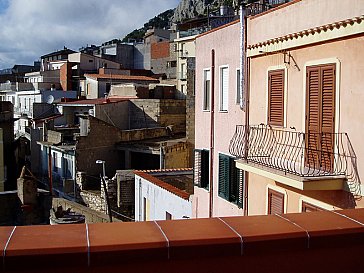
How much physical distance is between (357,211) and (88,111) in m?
35.4

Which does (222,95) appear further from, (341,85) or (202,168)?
(341,85)

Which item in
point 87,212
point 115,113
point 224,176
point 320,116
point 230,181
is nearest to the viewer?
point 320,116

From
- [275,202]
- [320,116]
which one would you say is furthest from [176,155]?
[320,116]

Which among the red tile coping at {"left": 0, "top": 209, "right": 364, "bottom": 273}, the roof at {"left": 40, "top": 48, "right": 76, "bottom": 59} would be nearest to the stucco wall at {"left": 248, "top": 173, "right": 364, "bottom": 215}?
the red tile coping at {"left": 0, "top": 209, "right": 364, "bottom": 273}

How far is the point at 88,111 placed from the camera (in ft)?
125

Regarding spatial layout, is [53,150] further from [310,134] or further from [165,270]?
[165,270]

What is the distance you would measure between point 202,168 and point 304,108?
5.86m

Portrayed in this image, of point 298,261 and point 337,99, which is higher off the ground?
point 337,99

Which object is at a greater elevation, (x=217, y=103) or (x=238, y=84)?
(x=238, y=84)

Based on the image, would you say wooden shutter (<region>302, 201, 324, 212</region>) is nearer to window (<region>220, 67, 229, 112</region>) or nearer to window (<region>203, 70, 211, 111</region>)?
window (<region>220, 67, 229, 112</region>)

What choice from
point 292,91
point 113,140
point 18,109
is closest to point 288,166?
point 292,91

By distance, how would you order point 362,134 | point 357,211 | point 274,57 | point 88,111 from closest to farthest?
1. point 357,211
2. point 362,134
3. point 274,57
4. point 88,111

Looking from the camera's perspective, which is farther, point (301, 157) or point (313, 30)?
point (301, 157)

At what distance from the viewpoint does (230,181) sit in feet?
40.4
